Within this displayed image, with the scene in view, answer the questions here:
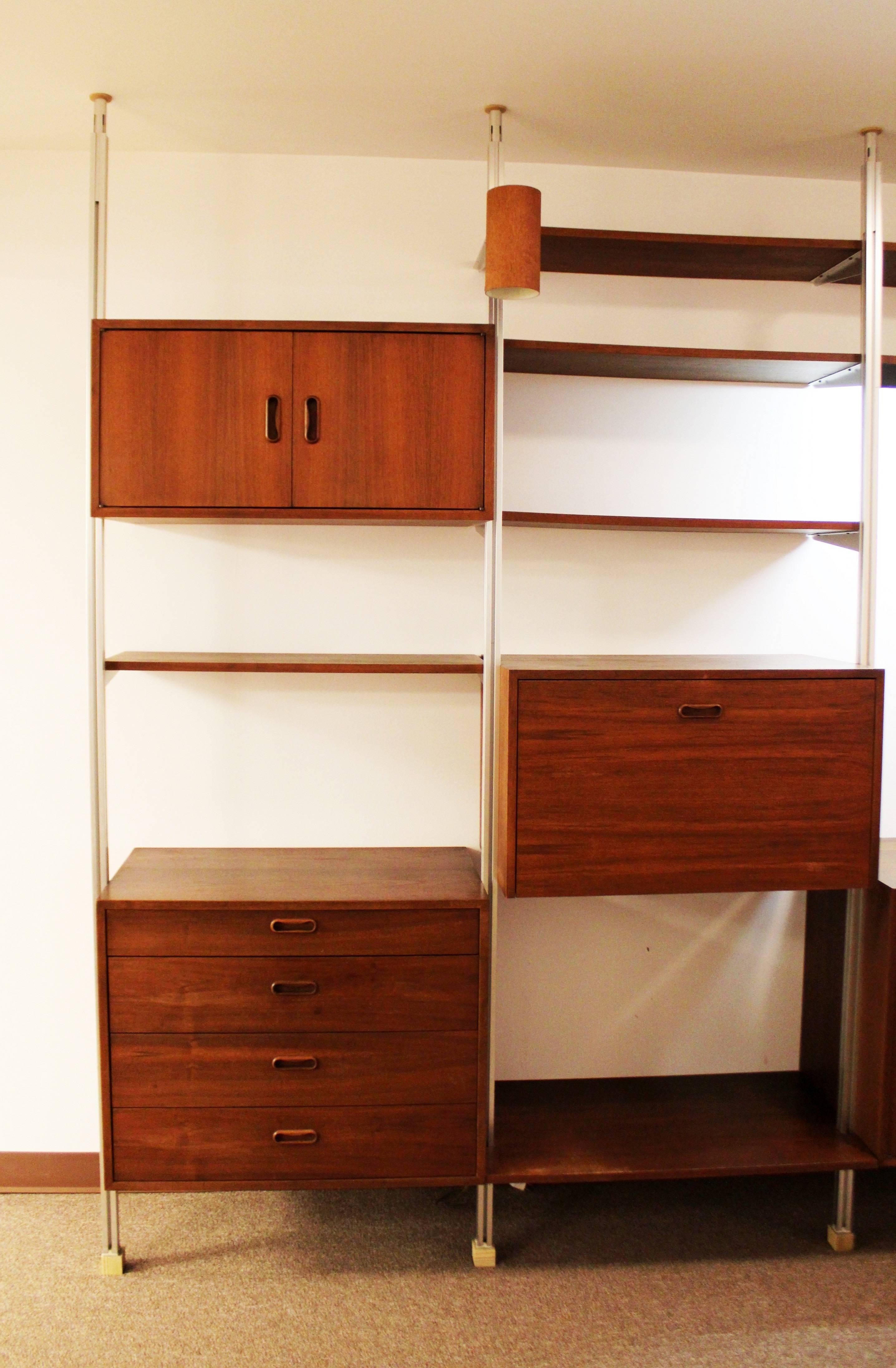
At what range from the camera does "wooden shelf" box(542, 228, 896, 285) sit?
231 cm

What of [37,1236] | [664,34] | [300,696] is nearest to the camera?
[664,34]

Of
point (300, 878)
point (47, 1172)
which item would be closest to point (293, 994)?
point (300, 878)

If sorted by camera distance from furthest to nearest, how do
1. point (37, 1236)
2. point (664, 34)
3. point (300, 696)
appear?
point (300, 696) < point (37, 1236) < point (664, 34)

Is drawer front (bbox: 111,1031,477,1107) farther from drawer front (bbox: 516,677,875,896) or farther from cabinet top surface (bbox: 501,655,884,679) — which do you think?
cabinet top surface (bbox: 501,655,884,679)

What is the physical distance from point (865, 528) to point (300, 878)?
1564 millimetres

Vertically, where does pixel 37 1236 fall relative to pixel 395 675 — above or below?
below

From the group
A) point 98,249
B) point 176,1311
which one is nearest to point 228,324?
point 98,249

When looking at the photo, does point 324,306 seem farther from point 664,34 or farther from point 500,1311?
point 500,1311

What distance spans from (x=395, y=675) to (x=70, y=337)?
119 centimetres

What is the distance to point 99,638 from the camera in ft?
7.52

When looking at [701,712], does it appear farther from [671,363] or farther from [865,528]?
[671,363]

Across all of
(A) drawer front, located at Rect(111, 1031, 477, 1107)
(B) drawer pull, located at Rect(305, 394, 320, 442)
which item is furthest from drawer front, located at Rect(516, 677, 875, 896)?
(B) drawer pull, located at Rect(305, 394, 320, 442)

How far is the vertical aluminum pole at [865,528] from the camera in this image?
2.32m

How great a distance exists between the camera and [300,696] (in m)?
2.66
